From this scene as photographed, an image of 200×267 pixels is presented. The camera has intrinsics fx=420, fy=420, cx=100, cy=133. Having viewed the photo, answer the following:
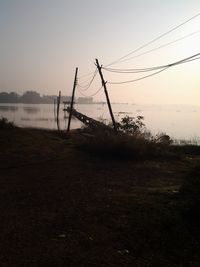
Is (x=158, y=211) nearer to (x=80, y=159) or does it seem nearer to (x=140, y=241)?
(x=140, y=241)

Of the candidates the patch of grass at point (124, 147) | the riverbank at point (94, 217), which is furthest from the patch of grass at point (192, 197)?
the patch of grass at point (124, 147)

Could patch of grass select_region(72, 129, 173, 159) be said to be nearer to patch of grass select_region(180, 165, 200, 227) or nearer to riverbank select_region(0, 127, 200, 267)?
riverbank select_region(0, 127, 200, 267)

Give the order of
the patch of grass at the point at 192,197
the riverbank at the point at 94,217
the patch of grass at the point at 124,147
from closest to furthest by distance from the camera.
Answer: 1. the riverbank at the point at 94,217
2. the patch of grass at the point at 192,197
3. the patch of grass at the point at 124,147

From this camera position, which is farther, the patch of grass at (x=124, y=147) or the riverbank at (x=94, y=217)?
the patch of grass at (x=124, y=147)

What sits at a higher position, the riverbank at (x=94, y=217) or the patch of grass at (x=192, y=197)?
the patch of grass at (x=192, y=197)

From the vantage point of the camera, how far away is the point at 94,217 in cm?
802

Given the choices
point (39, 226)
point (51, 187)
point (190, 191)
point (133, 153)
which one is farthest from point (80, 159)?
point (39, 226)

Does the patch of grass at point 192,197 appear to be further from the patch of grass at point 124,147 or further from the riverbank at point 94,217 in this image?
the patch of grass at point 124,147

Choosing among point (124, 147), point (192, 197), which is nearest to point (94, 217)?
point (192, 197)

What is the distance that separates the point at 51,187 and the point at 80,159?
592cm

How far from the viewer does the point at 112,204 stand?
9094mm

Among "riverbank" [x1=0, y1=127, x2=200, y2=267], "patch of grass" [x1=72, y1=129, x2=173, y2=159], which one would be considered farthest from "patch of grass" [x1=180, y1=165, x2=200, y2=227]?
"patch of grass" [x1=72, y1=129, x2=173, y2=159]

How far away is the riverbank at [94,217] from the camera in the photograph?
6.05 meters

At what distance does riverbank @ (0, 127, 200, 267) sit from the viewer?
6050 mm
